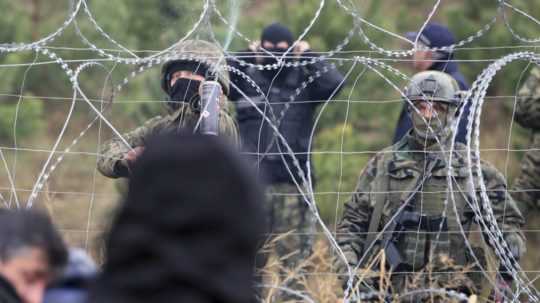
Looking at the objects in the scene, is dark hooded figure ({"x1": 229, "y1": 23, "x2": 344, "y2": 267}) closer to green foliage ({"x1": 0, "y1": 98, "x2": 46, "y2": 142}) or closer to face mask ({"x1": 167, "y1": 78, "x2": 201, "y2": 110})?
face mask ({"x1": 167, "y1": 78, "x2": 201, "y2": 110})

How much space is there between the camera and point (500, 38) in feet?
32.8

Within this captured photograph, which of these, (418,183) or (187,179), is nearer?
(187,179)

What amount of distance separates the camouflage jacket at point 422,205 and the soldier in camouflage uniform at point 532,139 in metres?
1.17

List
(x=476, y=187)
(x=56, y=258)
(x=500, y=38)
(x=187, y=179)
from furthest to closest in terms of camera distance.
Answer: (x=500, y=38), (x=476, y=187), (x=56, y=258), (x=187, y=179)

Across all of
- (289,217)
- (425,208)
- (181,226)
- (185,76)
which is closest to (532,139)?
(289,217)

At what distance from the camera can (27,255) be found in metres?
2.25

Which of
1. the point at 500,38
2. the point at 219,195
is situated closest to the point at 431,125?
the point at 219,195

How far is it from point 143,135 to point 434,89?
1209mm

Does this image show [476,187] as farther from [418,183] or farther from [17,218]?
[17,218]

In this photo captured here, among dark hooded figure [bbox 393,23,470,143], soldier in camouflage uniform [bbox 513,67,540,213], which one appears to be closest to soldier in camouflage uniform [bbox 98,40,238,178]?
dark hooded figure [bbox 393,23,470,143]

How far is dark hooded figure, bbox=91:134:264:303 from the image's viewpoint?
5.81 feet

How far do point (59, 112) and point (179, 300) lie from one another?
1226cm

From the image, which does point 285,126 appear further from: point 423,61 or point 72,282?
point 72,282

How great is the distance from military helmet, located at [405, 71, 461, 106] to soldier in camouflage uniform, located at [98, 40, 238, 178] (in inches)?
29.8
